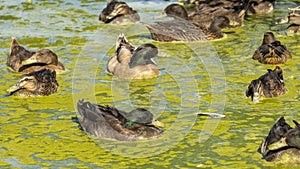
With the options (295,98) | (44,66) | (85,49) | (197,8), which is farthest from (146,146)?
(197,8)

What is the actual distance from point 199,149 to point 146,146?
78 cm

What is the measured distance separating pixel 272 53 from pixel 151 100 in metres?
3.29

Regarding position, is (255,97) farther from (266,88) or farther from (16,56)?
(16,56)

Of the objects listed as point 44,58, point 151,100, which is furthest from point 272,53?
point 44,58

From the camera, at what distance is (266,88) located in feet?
40.7

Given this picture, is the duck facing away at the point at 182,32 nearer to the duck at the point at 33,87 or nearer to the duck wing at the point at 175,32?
the duck wing at the point at 175,32

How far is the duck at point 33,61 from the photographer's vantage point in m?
14.5

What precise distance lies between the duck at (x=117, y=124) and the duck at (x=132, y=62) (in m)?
3.06

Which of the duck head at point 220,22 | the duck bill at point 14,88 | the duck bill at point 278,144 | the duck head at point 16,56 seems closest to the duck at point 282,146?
the duck bill at point 278,144

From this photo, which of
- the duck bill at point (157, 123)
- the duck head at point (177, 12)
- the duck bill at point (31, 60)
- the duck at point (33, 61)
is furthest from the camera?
the duck head at point (177, 12)

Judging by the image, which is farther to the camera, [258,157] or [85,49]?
[85,49]

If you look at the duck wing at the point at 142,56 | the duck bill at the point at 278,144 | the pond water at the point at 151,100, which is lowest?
the pond water at the point at 151,100

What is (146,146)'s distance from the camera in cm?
1042

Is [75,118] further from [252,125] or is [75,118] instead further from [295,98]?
[295,98]
